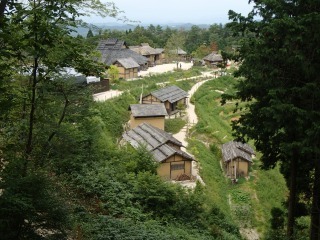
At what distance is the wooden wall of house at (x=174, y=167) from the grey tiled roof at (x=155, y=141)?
1.25 ft

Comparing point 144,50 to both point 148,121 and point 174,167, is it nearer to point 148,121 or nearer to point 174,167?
point 148,121

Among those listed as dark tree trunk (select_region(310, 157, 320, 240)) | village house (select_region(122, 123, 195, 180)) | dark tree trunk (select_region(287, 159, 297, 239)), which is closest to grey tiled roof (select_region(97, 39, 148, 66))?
village house (select_region(122, 123, 195, 180))

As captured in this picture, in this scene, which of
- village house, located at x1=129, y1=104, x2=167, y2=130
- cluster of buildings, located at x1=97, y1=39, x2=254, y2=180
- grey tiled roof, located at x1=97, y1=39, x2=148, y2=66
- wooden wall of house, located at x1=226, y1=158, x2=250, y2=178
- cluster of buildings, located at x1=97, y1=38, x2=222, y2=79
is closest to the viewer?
cluster of buildings, located at x1=97, y1=39, x2=254, y2=180

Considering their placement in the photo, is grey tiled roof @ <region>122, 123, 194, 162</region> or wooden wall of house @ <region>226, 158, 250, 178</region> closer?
grey tiled roof @ <region>122, 123, 194, 162</region>

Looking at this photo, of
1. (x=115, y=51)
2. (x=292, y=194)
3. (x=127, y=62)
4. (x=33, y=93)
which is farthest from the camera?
(x=115, y=51)

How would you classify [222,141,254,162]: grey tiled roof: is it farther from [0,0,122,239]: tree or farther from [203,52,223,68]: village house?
[203,52,223,68]: village house

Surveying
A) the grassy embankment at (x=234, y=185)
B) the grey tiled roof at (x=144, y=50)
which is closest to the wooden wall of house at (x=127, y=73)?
→ the grey tiled roof at (x=144, y=50)

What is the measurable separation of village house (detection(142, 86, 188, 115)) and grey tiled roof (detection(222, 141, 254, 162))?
11.5 meters

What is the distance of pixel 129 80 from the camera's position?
4894 centimetres

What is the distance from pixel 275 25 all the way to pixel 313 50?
121 cm

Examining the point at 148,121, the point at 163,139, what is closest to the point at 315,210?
the point at 163,139

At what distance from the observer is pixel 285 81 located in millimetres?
10148

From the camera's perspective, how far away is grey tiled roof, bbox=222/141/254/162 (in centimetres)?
2625

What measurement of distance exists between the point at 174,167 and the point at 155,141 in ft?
8.30
